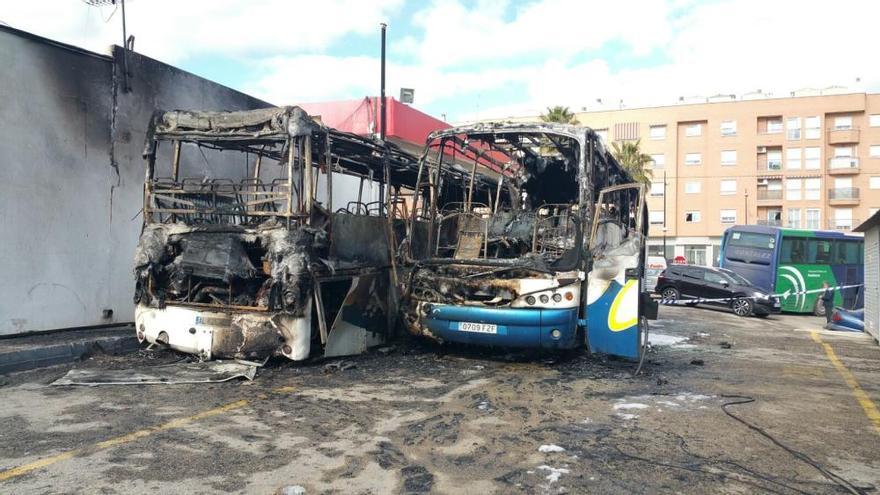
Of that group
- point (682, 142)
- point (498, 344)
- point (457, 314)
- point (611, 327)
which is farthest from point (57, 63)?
point (682, 142)

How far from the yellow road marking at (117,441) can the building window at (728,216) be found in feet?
165

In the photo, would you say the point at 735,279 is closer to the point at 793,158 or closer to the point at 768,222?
the point at 768,222

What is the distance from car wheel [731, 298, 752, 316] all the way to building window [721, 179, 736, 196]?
3302cm

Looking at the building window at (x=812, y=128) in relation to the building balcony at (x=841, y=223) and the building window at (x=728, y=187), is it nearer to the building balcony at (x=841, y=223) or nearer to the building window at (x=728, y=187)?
the building window at (x=728, y=187)

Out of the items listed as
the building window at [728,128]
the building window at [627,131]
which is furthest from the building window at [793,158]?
the building window at [627,131]

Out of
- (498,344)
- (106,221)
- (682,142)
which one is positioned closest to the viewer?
(498,344)

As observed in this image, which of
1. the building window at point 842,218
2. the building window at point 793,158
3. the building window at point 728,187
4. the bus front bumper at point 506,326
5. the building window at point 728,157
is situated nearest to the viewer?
the bus front bumper at point 506,326

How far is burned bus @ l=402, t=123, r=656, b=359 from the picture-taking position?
24.2 ft

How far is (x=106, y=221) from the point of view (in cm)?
950

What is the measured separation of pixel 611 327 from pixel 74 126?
7.88 meters

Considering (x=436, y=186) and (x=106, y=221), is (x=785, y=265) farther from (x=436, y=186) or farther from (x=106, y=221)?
(x=106, y=221)

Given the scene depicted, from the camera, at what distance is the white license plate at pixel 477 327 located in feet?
24.6

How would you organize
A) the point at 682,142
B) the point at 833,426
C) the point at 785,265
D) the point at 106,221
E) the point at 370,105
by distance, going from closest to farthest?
the point at 833,426, the point at 106,221, the point at 370,105, the point at 785,265, the point at 682,142

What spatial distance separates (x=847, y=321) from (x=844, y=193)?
39126 millimetres
